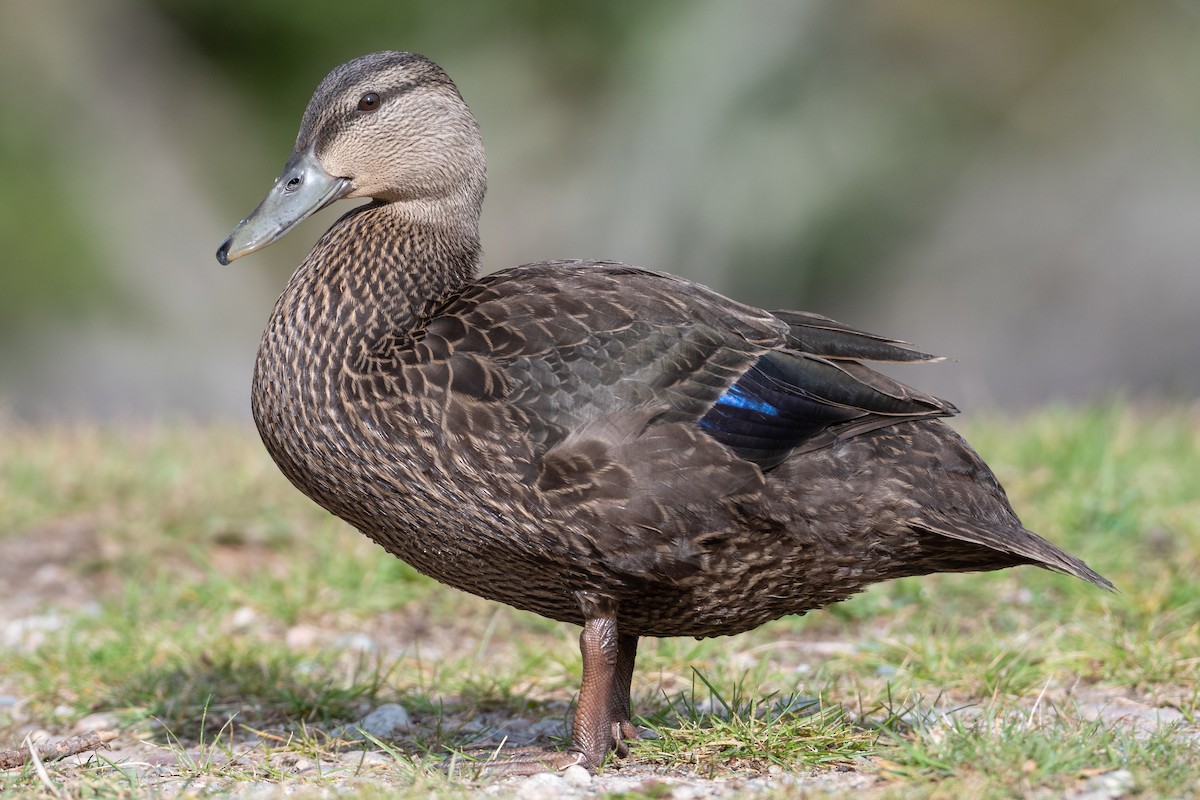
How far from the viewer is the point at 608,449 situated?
3359 mm

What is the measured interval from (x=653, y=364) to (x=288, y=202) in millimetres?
1137

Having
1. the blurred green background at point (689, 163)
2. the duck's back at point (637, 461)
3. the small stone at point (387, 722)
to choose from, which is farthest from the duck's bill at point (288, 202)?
the blurred green background at point (689, 163)

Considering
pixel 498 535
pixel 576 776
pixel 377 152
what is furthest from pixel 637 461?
pixel 377 152

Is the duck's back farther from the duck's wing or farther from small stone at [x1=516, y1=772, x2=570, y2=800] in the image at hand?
small stone at [x1=516, y1=772, x2=570, y2=800]

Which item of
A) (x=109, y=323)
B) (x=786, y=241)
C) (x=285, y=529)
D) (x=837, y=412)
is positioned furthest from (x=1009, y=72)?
(x=837, y=412)

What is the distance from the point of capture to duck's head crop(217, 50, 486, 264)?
12.7ft

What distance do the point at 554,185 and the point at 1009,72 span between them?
556 cm

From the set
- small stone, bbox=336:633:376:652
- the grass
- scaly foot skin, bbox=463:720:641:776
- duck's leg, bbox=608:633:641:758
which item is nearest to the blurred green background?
the grass

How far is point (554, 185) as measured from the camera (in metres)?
17.7

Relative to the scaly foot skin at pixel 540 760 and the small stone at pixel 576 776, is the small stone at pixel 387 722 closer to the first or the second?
the scaly foot skin at pixel 540 760

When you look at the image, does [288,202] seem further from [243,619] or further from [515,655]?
[243,619]

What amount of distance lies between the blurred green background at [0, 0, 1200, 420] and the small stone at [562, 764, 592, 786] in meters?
10.3

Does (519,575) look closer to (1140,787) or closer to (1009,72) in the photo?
(1140,787)

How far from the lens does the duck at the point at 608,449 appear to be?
3.38 metres
